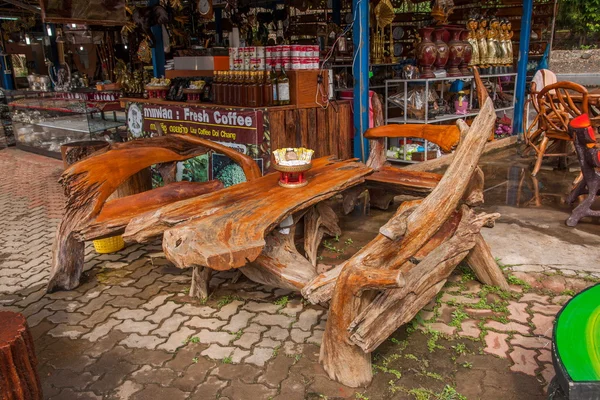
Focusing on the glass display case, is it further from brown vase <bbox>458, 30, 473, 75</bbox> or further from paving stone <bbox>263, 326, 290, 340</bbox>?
paving stone <bbox>263, 326, 290, 340</bbox>

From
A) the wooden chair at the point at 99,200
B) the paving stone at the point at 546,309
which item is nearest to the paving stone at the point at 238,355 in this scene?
the wooden chair at the point at 99,200

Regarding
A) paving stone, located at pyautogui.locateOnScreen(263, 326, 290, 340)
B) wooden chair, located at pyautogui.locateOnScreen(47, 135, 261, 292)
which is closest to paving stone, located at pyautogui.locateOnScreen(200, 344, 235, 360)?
paving stone, located at pyautogui.locateOnScreen(263, 326, 290, 340)

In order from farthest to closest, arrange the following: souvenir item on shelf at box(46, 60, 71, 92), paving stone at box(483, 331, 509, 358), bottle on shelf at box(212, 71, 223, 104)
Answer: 1. souvenir item on shelf at box(46, 60, 71, 92)
2. bottle on shelf at box(212, 71, 223, 104)
3. paving stone at box(483, 331, 509, 358)

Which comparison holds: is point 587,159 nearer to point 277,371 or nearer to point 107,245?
point 277,371

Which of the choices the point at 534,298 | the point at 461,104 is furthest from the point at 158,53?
the point at 534,298

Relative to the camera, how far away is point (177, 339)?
2941mm

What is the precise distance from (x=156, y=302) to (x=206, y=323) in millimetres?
547

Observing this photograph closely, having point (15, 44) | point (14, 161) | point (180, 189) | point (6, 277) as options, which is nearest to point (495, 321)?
point (180, 189)

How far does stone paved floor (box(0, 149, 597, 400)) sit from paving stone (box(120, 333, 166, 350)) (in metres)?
0.01

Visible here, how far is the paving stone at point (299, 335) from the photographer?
2.87 metres

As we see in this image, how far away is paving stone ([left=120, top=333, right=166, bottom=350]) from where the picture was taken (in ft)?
9.46

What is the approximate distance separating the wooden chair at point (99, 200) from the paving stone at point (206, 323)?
2.80 feet

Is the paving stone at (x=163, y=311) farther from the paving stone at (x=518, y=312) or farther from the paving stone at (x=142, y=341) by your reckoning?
the paving stone at (x=518, y=312)

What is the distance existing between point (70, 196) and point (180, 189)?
2.67 feet
